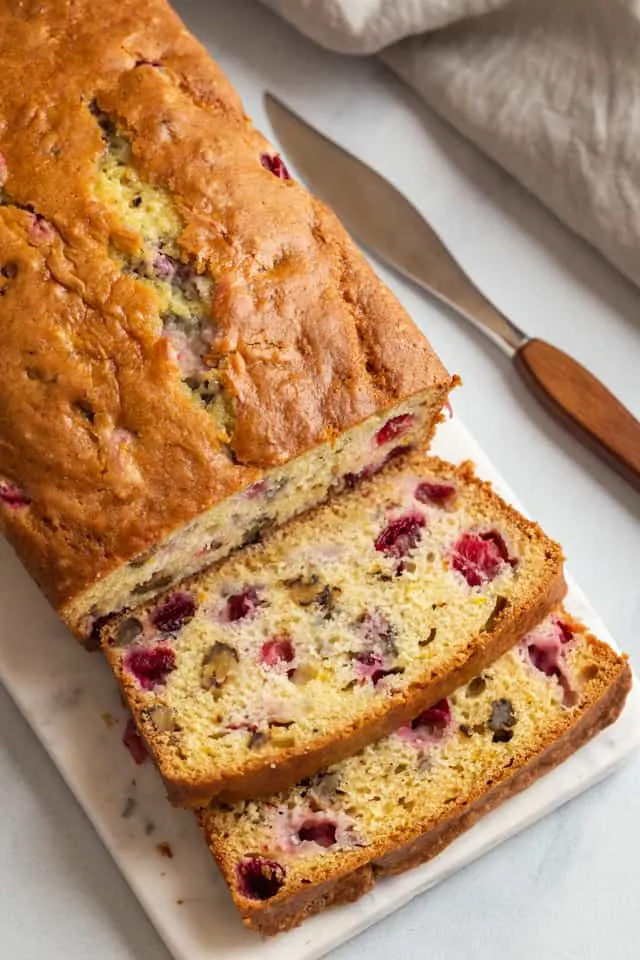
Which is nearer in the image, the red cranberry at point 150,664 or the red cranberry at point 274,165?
the red cranberry at point 150,664

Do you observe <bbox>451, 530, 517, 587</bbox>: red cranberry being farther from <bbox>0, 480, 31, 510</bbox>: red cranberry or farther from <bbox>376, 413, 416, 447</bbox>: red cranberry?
<bbox>0, 480, 31, 510</bbox>: red cranberry

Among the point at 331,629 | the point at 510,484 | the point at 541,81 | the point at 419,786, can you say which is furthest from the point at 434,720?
the point at 541,81

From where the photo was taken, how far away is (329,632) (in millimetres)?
3035

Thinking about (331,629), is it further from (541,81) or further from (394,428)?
(541,81)

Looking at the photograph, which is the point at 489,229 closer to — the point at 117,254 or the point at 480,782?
the point at 117,254

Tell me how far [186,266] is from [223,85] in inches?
22.5

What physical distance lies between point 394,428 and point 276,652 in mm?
608

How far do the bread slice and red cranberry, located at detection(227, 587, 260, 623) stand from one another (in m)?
0.42

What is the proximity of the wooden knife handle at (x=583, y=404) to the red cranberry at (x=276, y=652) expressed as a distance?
1.11 metres

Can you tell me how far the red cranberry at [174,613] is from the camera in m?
3.04

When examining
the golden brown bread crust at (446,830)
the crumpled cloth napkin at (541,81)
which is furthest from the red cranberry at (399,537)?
the crumpled cloth napkin at (541,81)

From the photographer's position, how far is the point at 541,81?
387 cm

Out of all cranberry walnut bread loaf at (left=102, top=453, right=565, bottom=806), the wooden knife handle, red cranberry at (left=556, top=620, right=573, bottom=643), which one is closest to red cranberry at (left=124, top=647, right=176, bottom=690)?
cranberry walnut bread loaf at (left=102, top=453, right=565, bottom=806)

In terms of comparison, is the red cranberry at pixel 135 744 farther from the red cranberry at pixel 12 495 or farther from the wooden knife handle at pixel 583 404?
the wooden knife handle at pixel 583 404
